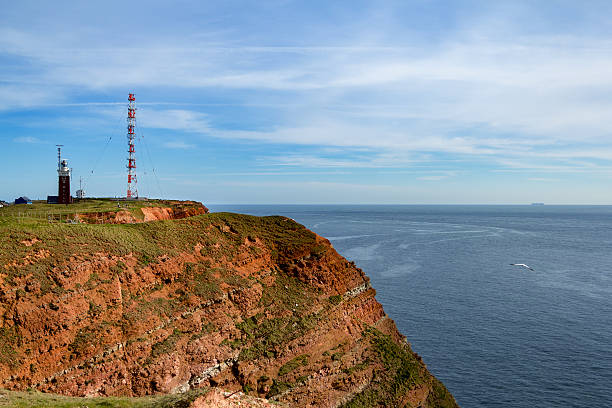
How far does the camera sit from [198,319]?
34.5 metres

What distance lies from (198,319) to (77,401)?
11749mm

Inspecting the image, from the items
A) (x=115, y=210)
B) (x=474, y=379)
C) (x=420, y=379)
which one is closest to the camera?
(x=420, y=379)

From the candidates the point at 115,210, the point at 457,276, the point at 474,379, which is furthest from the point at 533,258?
the point at 115,210

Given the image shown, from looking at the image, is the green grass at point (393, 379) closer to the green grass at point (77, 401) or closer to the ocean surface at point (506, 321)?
the ocean surface at point (506, 321)

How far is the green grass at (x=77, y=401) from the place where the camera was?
22078mm

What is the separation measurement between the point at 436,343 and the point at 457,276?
41.8m

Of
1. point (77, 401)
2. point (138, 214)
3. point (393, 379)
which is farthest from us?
point (138, 214)

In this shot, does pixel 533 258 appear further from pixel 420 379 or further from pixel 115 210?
pixel 115 210

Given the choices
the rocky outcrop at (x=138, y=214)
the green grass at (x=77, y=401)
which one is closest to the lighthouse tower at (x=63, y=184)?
the rocky outcrop at (x=138, y=214)

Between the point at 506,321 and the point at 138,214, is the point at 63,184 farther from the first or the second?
the point at 506,321

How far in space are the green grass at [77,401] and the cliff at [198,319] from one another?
57cm

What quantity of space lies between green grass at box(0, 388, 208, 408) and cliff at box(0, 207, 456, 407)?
57 cm

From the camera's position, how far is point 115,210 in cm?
5244

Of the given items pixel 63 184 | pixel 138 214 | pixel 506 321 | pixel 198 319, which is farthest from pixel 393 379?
pixel 63 184
